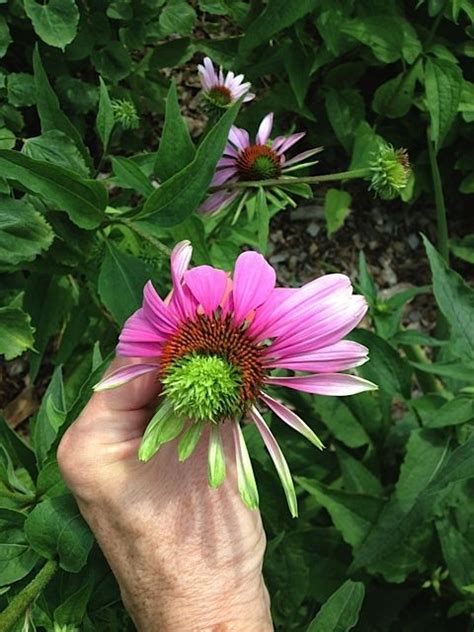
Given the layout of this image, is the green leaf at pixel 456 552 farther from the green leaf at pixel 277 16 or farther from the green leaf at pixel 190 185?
the green leaf at pixel 277 16

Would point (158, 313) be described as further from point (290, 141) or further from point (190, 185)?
point (290, 141)

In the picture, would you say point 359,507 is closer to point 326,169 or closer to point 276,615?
point 276,615

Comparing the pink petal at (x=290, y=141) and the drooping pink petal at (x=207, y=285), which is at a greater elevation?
the pink petal at (x=290, y=141)

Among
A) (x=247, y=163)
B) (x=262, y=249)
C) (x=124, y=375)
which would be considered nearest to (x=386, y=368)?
(x=262, y=249)

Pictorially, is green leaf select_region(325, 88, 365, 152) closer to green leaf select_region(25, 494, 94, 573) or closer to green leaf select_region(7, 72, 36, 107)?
green leaf select_region(7, 72, 36, 107)

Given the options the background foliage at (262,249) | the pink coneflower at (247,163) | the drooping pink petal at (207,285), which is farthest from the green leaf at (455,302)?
the drooping pink petal at (207,285)
